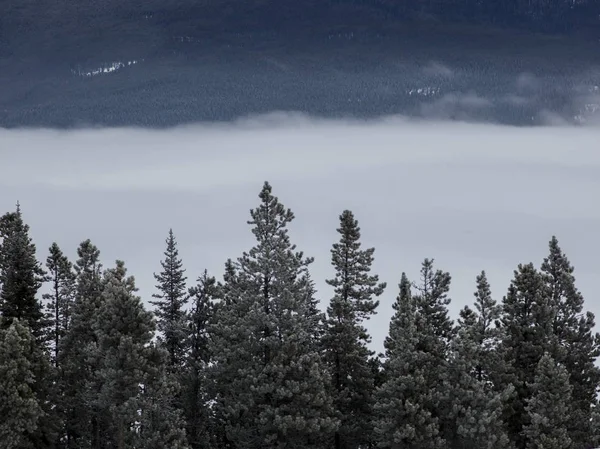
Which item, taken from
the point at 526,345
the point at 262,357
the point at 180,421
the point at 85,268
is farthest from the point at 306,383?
the point at 85,268

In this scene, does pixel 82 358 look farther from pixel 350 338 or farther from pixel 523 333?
pixel 523 333

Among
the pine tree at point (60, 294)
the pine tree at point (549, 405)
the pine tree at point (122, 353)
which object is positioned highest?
the pine tree at point (60, 294)

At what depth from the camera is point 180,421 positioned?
56.2 m

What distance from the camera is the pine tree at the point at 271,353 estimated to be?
5591 cm

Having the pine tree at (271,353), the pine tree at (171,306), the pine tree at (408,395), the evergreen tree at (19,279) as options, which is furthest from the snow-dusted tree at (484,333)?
the evergreen tree at (19,279)

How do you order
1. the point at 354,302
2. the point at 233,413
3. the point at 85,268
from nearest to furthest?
the point at 233,413 < the point at 354,302 < the point at 85,268

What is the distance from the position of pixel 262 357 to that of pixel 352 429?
762 cm

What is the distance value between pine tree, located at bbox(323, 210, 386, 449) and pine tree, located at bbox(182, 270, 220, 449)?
8.24 metres

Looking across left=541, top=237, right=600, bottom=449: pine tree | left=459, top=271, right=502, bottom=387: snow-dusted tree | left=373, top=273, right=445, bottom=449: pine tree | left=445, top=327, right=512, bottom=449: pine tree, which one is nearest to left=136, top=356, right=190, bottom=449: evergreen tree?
left=373, top=273, right=445, bottom=449: pine tree

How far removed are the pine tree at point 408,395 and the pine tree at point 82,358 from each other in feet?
57.7

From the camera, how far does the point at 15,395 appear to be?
53.0 metres

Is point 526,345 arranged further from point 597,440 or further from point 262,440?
point 262,440

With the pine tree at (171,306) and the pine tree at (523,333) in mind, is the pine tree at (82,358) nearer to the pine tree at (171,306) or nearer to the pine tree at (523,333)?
the pine tree at (171,306)

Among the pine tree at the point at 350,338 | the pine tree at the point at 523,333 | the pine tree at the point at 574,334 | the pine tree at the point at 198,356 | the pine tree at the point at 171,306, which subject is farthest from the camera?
the pine tree at the point at 171,306
